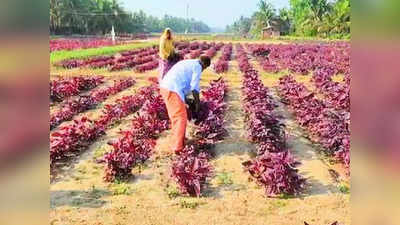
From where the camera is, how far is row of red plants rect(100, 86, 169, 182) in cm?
509

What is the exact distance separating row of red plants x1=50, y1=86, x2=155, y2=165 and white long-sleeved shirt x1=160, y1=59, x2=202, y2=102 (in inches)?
53.4

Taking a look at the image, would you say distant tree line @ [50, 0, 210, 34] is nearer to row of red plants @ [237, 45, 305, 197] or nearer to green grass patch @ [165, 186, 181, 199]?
row of red plants @ [237, 45, 305, 197]

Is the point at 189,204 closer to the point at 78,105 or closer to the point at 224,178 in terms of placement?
the point at 224,178

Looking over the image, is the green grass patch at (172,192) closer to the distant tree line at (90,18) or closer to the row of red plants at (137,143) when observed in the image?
the row of red plants at (137,143)

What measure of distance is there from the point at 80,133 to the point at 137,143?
95 centimetres

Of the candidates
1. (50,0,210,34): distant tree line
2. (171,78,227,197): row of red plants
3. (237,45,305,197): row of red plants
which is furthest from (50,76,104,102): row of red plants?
(50,0,210,34): distant tree line

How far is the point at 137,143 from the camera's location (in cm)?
586

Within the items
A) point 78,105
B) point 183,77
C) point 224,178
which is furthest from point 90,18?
point 224,178

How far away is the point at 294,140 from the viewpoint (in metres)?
6.55

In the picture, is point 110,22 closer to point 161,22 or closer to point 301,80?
point 301,80

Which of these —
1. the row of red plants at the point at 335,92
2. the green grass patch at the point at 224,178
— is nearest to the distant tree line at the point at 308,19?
the row of red plants at the point at 335,92
